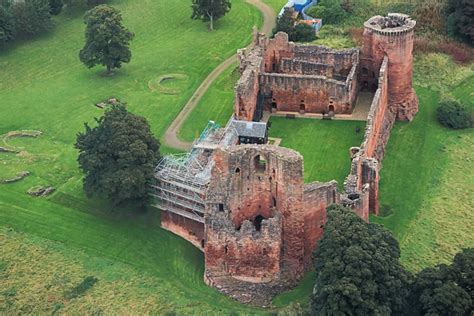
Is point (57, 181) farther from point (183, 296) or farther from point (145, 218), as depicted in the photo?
point (183, 296)

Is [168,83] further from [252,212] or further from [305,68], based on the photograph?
[252,212]

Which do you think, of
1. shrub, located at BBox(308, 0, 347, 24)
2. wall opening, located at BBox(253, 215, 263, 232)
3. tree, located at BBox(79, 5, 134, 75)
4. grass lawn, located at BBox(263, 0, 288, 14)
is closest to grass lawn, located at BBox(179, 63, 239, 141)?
tree, located at BBox(79, 5, 134, 75)

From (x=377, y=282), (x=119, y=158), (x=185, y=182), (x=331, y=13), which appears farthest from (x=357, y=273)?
(x=331, y=13)

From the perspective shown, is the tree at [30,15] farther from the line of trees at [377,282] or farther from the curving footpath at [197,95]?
the line of trees at [377,282]

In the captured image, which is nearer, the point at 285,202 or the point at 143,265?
the point at 285,202

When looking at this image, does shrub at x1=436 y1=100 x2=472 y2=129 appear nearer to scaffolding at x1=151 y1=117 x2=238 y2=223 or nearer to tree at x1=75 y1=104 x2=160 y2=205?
scaffolding at x1=151 y1=117 x2=238 y2=223

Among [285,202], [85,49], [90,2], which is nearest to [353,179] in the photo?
[285,202]
